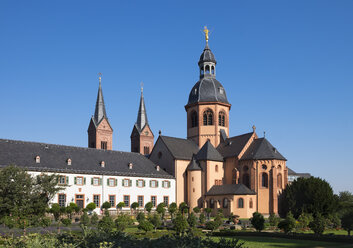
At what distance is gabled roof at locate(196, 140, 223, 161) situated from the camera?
73.8m

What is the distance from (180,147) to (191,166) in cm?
585

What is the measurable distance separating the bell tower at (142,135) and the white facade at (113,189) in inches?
1360

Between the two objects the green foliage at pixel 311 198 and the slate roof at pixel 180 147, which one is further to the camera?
the slate roof at pixel 180 147

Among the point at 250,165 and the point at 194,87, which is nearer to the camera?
the point at 250,165

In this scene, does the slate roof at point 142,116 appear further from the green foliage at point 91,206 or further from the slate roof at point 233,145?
the green foliage at point 91,206

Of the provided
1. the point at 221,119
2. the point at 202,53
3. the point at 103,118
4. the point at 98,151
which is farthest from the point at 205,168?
the point at 103,118

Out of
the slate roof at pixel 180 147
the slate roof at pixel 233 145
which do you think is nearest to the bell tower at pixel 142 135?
the slate roof at pixel 180 147

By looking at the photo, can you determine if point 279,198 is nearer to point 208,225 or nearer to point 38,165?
point 208,225

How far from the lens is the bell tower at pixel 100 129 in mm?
100000

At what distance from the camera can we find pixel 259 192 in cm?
7056

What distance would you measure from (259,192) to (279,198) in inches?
141

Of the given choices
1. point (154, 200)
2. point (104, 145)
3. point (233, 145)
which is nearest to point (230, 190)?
point (233, 145)

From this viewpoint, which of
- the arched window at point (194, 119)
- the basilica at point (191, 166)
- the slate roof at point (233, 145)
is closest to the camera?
the basilica at point (191, 166)

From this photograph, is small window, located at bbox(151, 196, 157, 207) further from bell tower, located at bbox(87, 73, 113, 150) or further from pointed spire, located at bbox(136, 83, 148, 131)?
pointed spire, located at bbox(136, 83, 148, 131)
